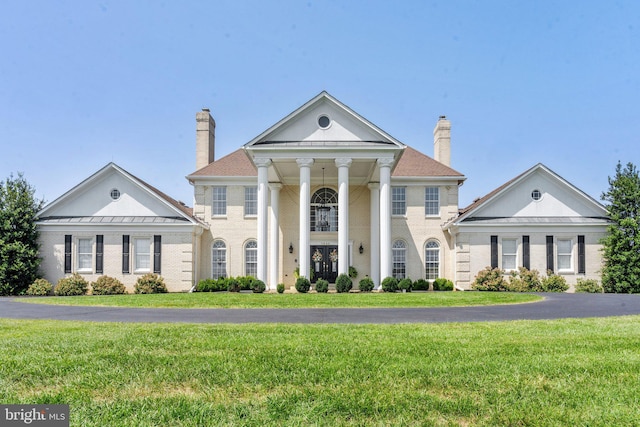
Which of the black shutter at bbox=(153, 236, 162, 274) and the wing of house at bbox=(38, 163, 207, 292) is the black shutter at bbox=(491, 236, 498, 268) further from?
the black shutter at bbox=(153, 236, 162, 274)

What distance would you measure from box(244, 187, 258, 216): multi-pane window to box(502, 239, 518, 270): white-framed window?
15840mm

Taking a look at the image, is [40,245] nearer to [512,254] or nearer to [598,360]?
[512,254]

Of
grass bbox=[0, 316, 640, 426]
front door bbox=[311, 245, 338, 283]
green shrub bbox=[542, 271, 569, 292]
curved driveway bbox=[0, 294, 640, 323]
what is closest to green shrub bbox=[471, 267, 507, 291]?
green shrub bbox=[542, 271, 569, 292]

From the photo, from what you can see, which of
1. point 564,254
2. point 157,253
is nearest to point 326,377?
point 157,253

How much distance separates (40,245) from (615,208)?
1348 inches

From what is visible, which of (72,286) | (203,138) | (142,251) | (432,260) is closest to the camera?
(72,286)

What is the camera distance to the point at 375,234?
30.9 m

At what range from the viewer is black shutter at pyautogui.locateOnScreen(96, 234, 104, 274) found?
29891 millimetres

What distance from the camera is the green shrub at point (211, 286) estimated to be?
95.9 ft

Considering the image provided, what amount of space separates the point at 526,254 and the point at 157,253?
22138 mm

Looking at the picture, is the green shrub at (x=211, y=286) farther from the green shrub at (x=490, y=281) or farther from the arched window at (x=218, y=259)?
the green shrub at (x=490, y=281)

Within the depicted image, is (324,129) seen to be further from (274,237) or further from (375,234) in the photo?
(375,234)

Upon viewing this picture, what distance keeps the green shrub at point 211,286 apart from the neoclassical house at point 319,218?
3.09ft

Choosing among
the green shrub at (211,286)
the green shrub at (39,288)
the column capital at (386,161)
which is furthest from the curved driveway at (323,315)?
the column capital at (386,161)
